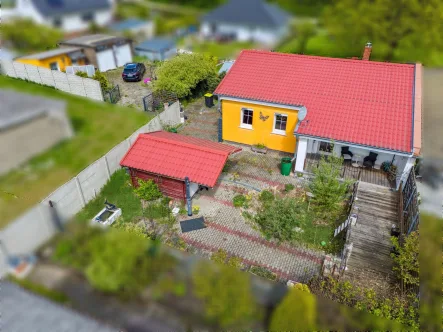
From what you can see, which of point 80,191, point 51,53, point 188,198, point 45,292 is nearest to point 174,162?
point 188,198

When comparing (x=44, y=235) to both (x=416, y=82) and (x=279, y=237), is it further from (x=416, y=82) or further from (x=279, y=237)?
(x=416, y=82)

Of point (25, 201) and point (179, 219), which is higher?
point (25, 201)

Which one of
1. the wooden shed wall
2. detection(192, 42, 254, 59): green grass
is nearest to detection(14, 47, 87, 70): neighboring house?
detection(192, 42, 254, 59): green grass

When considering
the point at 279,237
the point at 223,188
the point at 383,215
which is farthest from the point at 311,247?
the point at 223,188

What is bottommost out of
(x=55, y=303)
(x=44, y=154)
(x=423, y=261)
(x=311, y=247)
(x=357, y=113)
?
(x=311, y=247)

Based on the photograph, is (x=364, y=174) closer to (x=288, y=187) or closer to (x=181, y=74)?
(x=288, y=187)

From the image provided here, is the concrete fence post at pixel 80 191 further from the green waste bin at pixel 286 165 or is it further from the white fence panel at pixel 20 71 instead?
the green waste bin at pixel 286 165

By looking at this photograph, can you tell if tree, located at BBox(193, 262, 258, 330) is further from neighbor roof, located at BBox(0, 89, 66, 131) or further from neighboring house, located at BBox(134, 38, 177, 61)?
neighboring house, located at BBox(134, 38, 177, 61)
